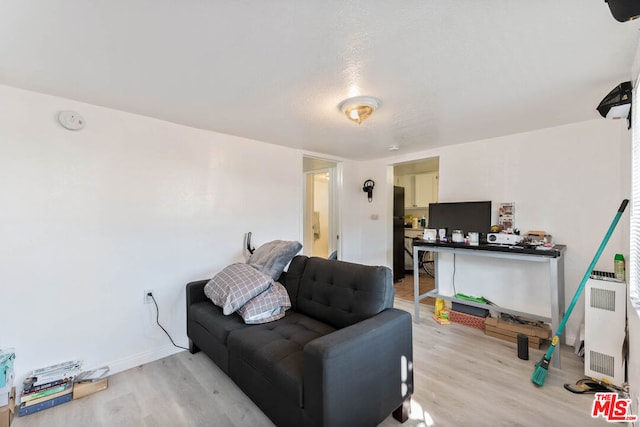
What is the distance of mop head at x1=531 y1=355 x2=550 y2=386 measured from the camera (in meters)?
1.98

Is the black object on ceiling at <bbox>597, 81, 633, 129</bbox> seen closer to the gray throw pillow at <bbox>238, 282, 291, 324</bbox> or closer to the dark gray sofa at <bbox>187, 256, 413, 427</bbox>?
the dark gray sofa at <bbox>187, 256, 413, 427</bbox>

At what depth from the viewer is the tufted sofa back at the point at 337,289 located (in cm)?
181

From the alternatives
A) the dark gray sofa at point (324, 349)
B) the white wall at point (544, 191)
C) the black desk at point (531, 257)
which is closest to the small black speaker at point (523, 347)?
the black desk at point (531, 257)

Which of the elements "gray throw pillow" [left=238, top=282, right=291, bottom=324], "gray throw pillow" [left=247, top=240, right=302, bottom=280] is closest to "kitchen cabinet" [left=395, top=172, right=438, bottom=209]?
"gray throw pillow" [left=247, top=240, right=302, bottom=280]

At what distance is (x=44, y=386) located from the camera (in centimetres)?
183

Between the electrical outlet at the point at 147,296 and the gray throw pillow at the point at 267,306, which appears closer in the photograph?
the gray throw pillow at the point at 267,306

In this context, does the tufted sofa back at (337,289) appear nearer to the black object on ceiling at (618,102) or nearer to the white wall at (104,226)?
the white wall at (104,226)

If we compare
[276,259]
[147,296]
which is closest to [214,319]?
[276,259]

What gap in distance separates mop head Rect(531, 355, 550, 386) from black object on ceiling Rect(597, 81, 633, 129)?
71.1 inches

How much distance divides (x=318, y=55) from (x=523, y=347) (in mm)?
2837

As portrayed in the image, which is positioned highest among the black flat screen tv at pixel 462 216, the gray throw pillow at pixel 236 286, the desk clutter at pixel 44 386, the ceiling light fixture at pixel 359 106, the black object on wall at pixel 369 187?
the ceiling light fixture at pixel 359 106

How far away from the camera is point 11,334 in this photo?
186 cm

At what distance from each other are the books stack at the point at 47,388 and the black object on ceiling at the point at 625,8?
3.49 metres

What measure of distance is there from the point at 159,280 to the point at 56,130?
1.41 meters
